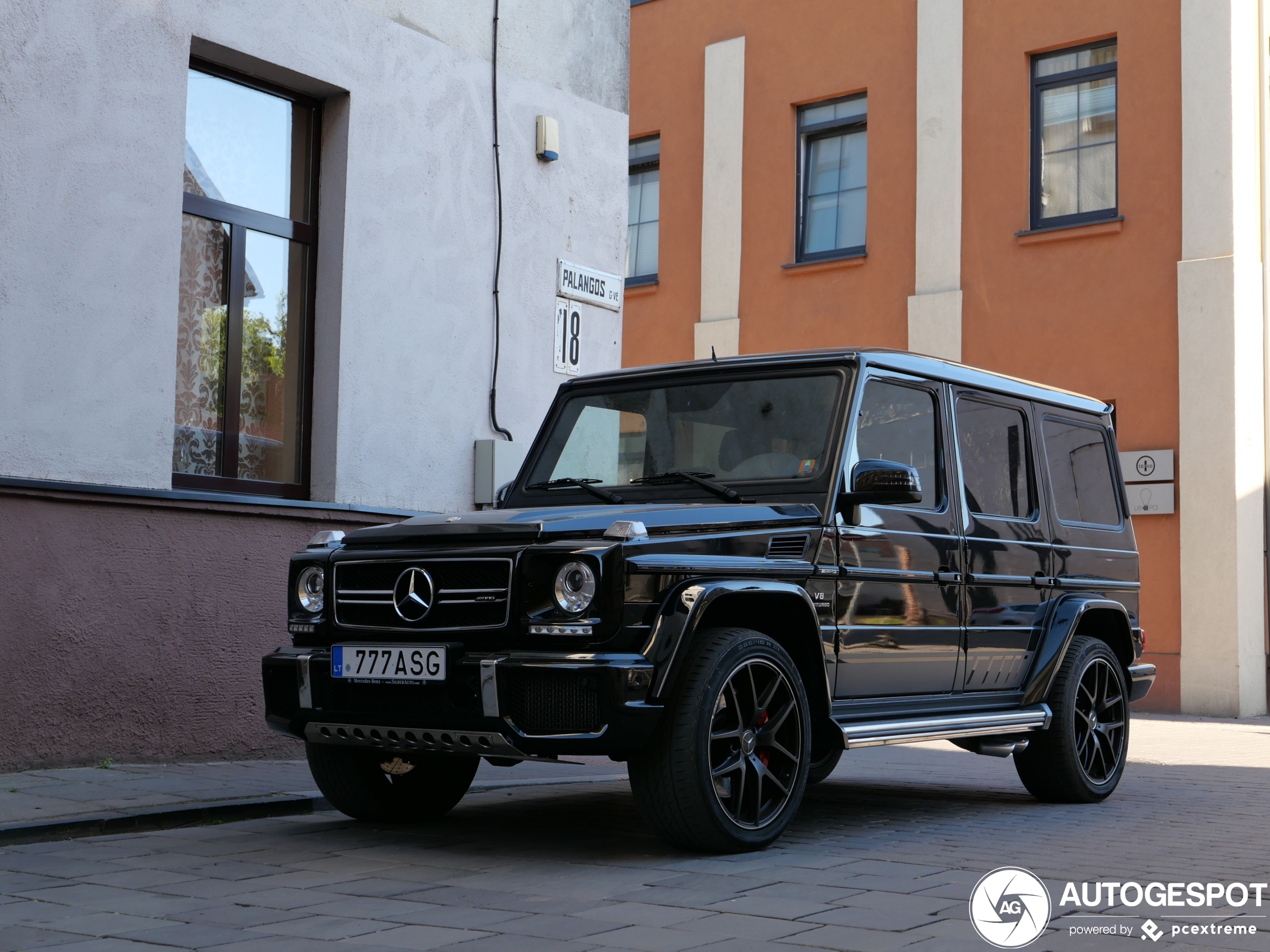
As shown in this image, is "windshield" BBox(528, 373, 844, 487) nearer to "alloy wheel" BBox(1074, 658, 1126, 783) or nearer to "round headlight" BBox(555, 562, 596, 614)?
"round headlight" BBox(555, 562, 596, 614)

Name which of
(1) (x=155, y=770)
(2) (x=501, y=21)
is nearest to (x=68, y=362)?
(1) (x=155, y=770)

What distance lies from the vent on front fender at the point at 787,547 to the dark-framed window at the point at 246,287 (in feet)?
13.0

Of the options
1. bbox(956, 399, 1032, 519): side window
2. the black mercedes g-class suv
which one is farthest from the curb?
bbox(956, 399, 1032, 519): side window

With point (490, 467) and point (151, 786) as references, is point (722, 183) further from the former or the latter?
point (151, 786)

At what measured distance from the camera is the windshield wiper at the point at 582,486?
6.29 meters

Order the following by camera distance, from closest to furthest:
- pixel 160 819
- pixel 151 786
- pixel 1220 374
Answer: pixel 160 819 < pixel 151 786 < pixel 1220 374

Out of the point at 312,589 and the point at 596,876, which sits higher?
the point at 312,589

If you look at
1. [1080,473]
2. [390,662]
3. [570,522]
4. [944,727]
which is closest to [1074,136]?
[1080,473]

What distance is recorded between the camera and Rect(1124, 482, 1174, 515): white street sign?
14758 millimetres

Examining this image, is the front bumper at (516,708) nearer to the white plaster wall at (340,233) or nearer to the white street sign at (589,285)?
the white plaster wall at (340,233)

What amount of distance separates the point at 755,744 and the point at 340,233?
16.2 feet

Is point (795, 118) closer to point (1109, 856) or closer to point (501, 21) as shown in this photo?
point (501, 21)

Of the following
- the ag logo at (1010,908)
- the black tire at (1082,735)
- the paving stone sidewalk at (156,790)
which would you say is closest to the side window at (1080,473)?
the black tire at (1082,735)

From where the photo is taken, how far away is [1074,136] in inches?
632
